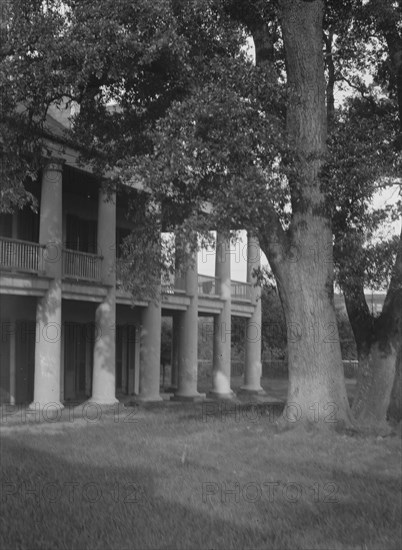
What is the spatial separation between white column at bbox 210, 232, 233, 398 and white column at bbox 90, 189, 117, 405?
7.03 m

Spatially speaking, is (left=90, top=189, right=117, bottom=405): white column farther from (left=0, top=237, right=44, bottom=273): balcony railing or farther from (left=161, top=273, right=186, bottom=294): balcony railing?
(left=161, top=273, right=186, bottom=294): balcony railing

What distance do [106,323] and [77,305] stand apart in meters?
2.80

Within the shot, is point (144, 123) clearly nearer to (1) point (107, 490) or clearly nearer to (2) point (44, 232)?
(2) point (44, 232)

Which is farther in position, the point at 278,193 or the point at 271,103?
the point at 271,103

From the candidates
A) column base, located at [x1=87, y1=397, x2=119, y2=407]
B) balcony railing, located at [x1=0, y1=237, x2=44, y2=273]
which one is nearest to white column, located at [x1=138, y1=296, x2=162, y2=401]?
column base, located at [x1=87, y1=397, x2=119, y2=407]

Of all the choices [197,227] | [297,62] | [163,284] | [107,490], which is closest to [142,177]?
[197,227]

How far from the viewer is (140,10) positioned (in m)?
13.9

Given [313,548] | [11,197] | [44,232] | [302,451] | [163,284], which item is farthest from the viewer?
[163,284]

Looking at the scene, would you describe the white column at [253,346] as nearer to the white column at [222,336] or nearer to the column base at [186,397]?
the white column at [222,336]

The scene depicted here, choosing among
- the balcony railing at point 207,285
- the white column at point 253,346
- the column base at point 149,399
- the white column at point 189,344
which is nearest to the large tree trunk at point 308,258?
the column base at point 149,399

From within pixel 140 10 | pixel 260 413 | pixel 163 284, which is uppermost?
pixel 140 10

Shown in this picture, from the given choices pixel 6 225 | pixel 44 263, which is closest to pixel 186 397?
pixel 44 263

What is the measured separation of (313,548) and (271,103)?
9810mm

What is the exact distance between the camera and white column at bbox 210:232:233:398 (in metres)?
29.5
